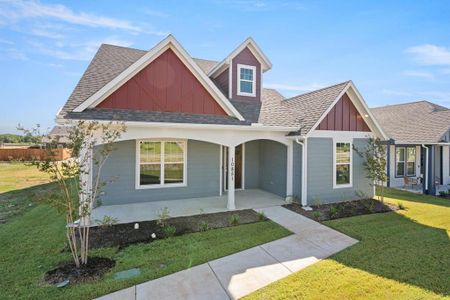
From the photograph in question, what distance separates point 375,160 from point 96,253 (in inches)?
433

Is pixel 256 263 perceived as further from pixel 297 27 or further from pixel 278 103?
pixel 297 27

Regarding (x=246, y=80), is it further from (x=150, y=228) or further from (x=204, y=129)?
A: (x=150, y=228)

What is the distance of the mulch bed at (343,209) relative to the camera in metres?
8.90

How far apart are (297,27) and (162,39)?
6.94m

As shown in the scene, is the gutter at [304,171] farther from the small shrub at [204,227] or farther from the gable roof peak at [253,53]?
the gable roof peak at [253,53]

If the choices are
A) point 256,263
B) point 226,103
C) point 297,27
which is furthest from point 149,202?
point 297,27

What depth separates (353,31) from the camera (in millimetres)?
12102

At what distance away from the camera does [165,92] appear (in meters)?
9.68

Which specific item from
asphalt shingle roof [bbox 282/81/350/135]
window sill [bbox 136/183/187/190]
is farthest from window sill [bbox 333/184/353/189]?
window sill [bbox 136/183/187/190]

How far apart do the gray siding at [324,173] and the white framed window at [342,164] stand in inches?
7.3

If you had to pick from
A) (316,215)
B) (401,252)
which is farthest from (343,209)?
(401,252)

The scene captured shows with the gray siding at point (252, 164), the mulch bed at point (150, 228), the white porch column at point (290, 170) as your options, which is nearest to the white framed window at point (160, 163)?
the mulch bed at point (150, 228)

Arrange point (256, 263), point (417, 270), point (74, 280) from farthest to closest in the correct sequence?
point (256, 263), point (417, 270), point (74, 280)

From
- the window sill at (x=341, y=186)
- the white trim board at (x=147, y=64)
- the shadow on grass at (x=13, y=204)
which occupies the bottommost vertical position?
the shadow on grass at (x=13, y=204)
